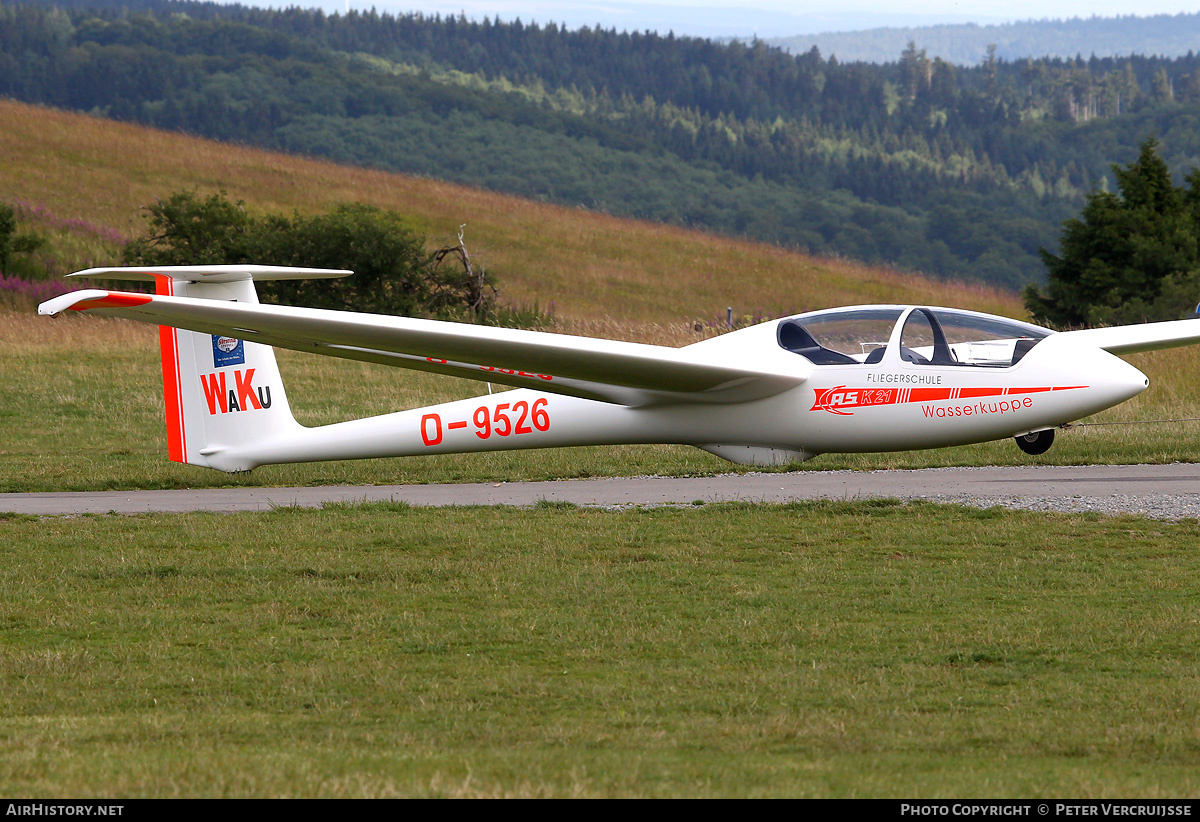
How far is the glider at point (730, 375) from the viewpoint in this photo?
1148cm

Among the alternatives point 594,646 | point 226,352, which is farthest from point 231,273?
point 594,646

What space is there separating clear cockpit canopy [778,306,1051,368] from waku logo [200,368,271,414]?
6.00m

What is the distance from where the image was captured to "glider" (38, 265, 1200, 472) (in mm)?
11477

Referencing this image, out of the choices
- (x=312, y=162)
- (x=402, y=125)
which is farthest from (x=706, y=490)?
(x=402, y=125)

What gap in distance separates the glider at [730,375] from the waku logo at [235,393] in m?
0.31

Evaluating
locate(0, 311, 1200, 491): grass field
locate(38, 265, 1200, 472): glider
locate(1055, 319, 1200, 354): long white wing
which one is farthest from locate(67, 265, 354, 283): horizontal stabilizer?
locate(1055, 319, 1200, 354): long white wing

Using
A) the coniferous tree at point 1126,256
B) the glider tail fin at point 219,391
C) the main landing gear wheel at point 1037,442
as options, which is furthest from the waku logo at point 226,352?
the coniferous tree at point 1126,256

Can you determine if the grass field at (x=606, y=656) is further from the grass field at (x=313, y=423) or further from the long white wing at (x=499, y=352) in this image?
the grass field at (x=313, y=423)

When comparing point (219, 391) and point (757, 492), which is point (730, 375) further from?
point (219, 391)

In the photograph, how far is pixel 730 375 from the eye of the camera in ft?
39.8

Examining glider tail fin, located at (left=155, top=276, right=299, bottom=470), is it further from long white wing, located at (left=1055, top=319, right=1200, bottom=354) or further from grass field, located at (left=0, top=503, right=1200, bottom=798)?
long white wing, located at (left=1055, top=319, right=1200, bottom=354)

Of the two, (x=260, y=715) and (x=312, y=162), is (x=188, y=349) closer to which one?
(x=260, y=715)

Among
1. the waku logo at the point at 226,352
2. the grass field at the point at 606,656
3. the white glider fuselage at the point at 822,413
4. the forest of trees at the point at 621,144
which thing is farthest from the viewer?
the forest of trees at the point at 621,144

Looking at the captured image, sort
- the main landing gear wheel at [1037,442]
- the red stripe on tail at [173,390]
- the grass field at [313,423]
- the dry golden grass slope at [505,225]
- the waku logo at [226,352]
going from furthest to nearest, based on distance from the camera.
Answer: the dry golden grass slope at [505,225] → the grass field at [313,423] → the waku logo at [226,352] → the red stripe on tail at [173,390] → the main landing gear wheel at [1037,442]
